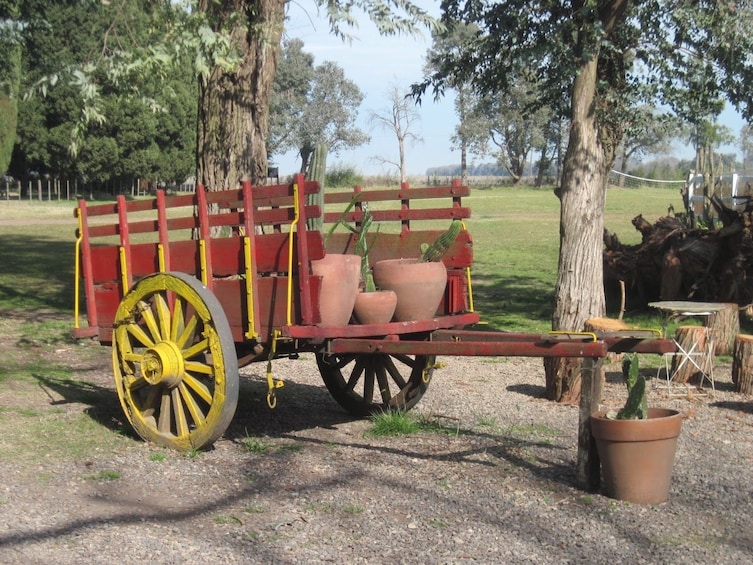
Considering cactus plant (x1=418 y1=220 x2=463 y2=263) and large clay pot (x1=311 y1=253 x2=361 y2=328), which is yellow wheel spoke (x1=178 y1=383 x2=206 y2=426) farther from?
cactus plant (x1=418 y1=220 x2=463 y2=263)

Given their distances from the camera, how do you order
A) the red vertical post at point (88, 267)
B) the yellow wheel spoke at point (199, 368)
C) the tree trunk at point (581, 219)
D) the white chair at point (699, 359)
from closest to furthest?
the yellow wheel spoke at point (199, 368) < the red vertical post at point (88, 267) < the white chair at point (699, 359) < the tree trunk at point (581, 219)

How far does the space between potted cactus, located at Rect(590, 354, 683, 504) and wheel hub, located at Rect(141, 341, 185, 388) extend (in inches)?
103

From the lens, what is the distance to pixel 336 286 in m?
6.03

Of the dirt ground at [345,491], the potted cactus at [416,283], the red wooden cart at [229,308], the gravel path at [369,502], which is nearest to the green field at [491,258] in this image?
the dirt ground at [345,491]

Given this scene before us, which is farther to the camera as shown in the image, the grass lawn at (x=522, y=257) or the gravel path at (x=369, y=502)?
the grass lawn at (x=522, y=257)

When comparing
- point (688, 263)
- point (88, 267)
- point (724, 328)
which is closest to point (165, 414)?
point (88, 267)

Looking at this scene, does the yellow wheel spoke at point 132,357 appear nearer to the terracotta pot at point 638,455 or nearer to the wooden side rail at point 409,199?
the wooden side rail at point 409,199

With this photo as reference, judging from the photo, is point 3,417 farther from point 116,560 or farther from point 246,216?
point 116,560

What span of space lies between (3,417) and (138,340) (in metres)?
1.39

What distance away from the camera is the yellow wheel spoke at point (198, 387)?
20.5ft

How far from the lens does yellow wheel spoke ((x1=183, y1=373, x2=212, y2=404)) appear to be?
20.5 ft

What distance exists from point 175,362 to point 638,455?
290 centimetres

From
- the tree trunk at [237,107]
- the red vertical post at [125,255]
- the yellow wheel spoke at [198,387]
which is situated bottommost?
the yellow wheel spoke at [198,387]

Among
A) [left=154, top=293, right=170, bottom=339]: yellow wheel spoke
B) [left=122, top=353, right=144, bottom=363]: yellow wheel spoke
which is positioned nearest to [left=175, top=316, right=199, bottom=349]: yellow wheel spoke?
[left=154, top=293, right=170, bottom=339]: yellow wheel spoke
